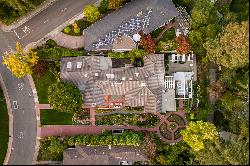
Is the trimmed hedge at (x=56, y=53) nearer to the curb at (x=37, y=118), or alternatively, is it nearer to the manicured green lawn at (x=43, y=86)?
the manicured green lawn at (x=43, y=86)

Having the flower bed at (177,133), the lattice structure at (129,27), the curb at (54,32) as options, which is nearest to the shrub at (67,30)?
the curb at (54,32)

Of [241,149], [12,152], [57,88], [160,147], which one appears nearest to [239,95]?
[241,149]

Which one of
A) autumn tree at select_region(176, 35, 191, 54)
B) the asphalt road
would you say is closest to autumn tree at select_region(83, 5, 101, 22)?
the asphalt road

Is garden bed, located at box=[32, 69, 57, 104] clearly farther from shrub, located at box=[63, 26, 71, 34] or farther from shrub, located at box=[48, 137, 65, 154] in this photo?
shrub, located at box=[63, 26, 71, 34]

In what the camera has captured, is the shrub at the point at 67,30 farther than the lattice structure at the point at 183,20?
Yes

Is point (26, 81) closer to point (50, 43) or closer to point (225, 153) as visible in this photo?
point (50, 43)
